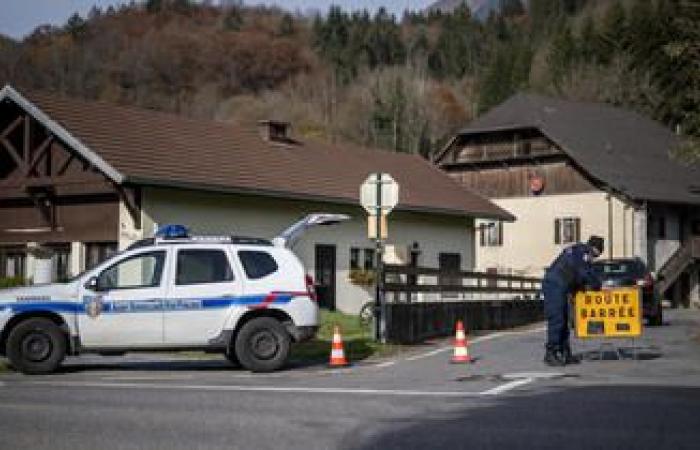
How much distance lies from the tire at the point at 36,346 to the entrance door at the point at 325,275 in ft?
48.7

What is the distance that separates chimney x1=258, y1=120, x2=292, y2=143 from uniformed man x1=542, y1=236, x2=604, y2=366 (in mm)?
18676

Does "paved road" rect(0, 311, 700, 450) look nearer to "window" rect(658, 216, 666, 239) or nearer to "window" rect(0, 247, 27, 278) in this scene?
"window" rect(0, 247, 27, 278)

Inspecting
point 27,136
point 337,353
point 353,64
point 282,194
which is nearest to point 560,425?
point 337,353

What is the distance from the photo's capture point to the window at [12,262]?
2656 cm

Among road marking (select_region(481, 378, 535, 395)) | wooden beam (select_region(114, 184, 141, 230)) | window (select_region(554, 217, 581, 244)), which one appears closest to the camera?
road marking (select_region(481, 378, 535, 395))

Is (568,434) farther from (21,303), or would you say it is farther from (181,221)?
(181,221)

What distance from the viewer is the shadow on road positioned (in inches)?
316

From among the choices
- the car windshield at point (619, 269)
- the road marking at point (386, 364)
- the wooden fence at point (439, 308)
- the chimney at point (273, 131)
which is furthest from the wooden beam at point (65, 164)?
the car windshield at point (619, 269)

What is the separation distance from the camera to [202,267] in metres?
15.3

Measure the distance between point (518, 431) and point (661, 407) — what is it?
6.77 feet

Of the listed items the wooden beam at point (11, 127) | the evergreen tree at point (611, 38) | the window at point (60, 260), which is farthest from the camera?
the evergreen tree at point (611, 38)

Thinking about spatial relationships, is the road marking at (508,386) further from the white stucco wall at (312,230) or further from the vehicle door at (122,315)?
the white stucco wall at (312,230)

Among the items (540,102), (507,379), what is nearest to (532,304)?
(507,379)

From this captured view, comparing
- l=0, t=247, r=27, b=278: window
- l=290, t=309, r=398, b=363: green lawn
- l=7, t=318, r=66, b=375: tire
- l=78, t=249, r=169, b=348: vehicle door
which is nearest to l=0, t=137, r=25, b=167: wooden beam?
l=0, t=247, r=27, b=278: window
